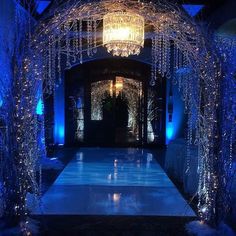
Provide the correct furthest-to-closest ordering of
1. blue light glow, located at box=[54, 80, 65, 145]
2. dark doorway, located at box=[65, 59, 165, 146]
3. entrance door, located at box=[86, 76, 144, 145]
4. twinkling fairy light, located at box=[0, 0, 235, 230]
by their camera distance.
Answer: entrance door, located at box=[86, 76, 144, 145]
dark doorway, located at box=[65, 59, 165, 146]
blue light glow, located at box=[54, 80, 65, 145]
twinkling fairy light, located at box=[0, 0, 235, 230]

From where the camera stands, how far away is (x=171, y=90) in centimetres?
1075

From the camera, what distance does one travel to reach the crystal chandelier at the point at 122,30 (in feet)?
17.1

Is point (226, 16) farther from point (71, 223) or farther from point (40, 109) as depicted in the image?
point (71, 223)

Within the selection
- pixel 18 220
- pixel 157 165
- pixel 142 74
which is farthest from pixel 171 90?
pixel 18 220

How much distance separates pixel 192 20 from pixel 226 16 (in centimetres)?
386

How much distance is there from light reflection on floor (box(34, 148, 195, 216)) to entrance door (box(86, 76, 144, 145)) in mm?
2691

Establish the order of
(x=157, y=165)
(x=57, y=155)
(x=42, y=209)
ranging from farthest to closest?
(x=57, y=155) → (x=157, y=165) → (x=42, y=209)

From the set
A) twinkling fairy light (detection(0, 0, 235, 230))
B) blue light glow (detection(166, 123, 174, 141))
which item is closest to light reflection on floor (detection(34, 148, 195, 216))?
twinkling fairy light (detection(0, 0, 235, 230))

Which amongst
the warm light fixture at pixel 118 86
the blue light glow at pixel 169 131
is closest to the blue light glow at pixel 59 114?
the warm light fixture at pixel 118 86

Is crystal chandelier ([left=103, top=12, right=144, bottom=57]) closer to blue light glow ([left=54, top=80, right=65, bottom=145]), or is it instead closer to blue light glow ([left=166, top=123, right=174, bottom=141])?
blue light glow ([left=54, top=80, right=65, bottom=145])

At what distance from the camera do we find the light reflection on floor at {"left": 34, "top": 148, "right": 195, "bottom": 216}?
4441 mm

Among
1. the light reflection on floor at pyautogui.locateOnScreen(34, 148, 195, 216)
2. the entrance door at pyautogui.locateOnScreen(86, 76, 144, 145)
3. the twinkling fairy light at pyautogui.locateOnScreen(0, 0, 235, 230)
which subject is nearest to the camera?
the twinkling fairy light at pyautogui.locateOnScreen(0, 0, 235, 230)

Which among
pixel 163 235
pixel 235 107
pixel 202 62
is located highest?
pixel 202 62

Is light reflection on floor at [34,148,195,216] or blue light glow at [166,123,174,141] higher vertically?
blue light glow at [166,123,174,141]
